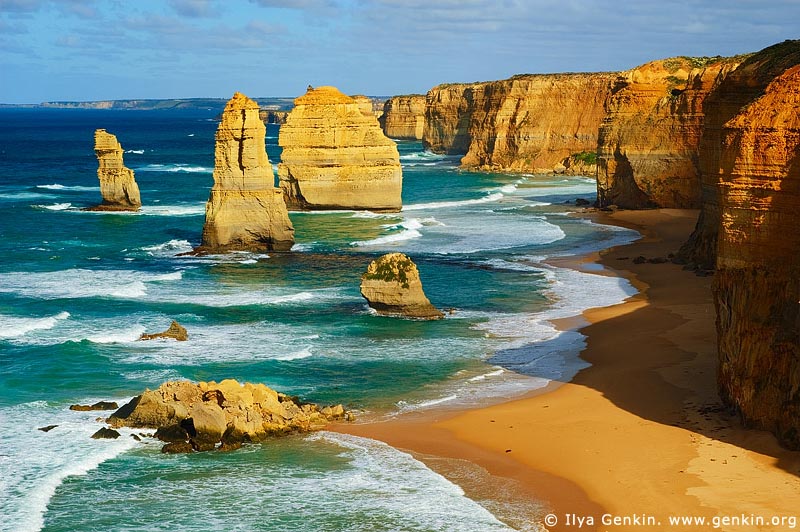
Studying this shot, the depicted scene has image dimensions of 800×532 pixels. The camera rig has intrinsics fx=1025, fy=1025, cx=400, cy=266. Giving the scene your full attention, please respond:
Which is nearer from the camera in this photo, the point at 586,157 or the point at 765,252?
the point at 765,252

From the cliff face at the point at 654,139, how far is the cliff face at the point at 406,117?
332ft

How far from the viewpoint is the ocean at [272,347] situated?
62.7 feet

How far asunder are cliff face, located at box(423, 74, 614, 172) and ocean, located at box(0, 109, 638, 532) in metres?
35.3

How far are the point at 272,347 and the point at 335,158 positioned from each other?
35031mm

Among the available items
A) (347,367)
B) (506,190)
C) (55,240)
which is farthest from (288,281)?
(506,190)

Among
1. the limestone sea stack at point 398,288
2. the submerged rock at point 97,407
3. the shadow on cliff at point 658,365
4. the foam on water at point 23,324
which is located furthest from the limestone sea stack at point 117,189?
the submerged rock at point 97,407

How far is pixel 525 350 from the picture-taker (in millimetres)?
30828

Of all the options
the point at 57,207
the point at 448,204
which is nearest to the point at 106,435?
the point at 57,207

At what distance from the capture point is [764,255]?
20.8 m

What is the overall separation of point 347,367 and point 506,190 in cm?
5660

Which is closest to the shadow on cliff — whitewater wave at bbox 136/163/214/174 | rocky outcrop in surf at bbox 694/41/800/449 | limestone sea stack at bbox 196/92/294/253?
rocky outcrop in surf at bbox 694/41/800/449

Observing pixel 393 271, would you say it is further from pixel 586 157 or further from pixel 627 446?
pixel 586 157

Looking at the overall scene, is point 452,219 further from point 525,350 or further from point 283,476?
point 283,476

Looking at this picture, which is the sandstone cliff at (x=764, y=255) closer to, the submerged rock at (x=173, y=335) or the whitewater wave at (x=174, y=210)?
the submerged rock at (x=173, y=335)
